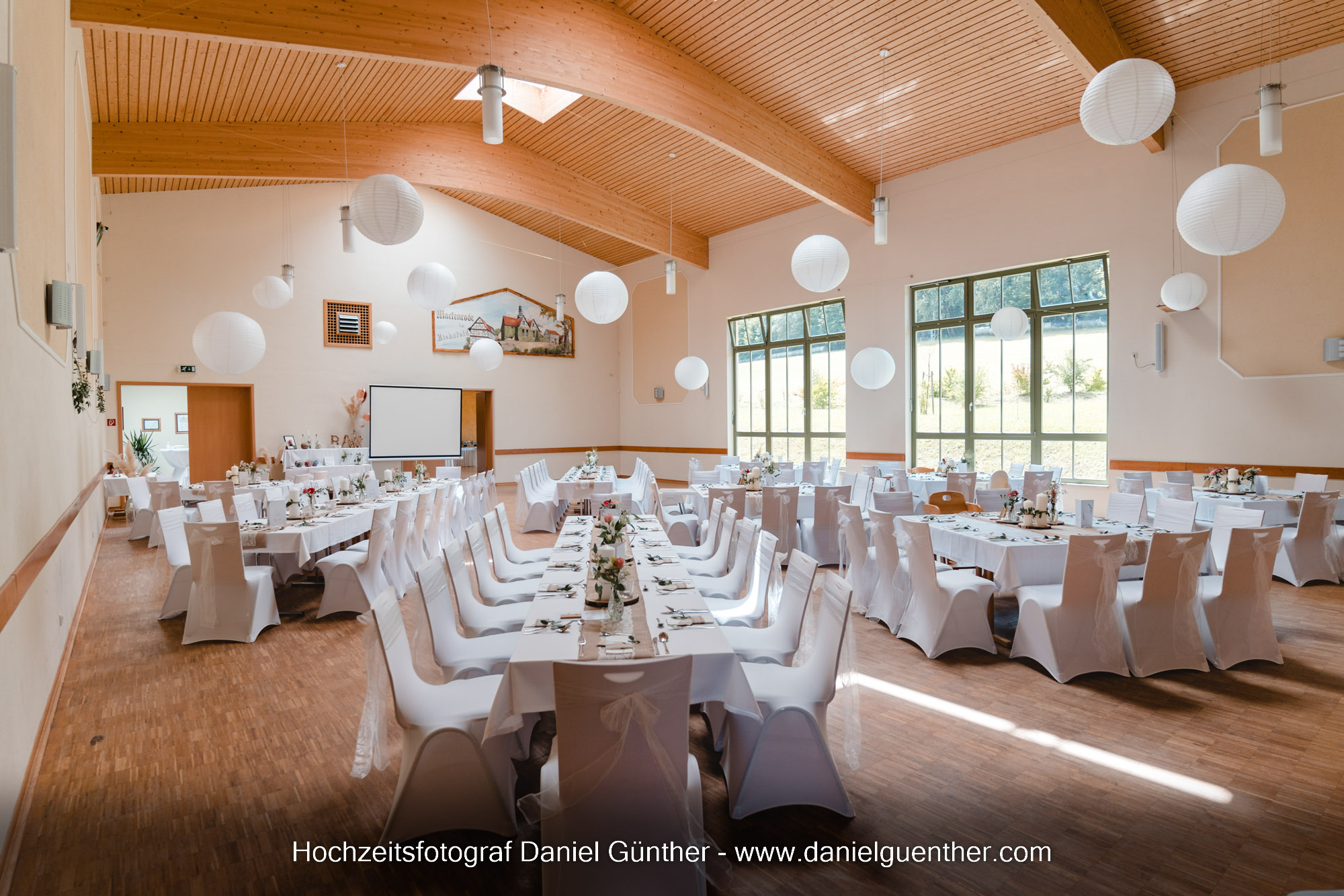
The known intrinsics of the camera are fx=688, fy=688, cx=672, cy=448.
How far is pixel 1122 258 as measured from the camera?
8.77 metres

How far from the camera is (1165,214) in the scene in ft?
27.5

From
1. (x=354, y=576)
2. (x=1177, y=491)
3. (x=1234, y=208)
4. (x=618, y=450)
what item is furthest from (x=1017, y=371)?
(x=618, y=450)

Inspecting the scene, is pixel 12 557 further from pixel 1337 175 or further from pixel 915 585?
pixel 1337 175

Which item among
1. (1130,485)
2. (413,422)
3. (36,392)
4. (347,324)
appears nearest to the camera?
(36,392)

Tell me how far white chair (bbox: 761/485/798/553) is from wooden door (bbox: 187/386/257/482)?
1075cm

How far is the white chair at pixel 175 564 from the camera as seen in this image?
17.8ft

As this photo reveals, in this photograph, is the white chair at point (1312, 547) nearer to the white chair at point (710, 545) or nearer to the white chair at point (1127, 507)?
the white chair at point (1127, 507)

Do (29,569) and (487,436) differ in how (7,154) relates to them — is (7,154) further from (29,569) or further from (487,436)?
(487,436)

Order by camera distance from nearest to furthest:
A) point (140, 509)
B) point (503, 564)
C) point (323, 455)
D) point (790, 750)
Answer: point (790, 750), point (503, 564), point (140, 509), point (323, 455)

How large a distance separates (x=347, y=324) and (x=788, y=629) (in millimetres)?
13180

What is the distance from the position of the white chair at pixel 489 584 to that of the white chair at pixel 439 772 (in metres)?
1.56

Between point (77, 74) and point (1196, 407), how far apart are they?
40.7ft

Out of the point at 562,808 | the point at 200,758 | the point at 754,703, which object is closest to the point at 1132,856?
the point at 754,703

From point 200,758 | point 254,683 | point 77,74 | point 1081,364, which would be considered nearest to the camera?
point 200,758
